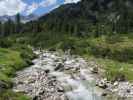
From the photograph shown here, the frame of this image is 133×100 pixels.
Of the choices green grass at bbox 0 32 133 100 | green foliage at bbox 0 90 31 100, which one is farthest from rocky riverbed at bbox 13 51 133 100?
green grass at bbox 0 32 133 100

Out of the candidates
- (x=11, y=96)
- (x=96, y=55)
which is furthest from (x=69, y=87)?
(x=96, y=55)

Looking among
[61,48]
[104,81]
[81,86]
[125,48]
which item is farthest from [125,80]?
[61,48]

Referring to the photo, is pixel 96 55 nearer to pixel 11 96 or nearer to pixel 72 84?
pixel 72 84

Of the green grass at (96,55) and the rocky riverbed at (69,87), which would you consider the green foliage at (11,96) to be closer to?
the rocky riverbed at (69,87)

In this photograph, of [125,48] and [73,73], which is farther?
[125,48]

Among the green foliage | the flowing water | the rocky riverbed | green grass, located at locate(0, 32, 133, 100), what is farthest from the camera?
green grass, located at locate(0, 32, 133, 100)

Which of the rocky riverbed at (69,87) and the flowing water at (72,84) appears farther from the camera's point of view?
the flowing water at (72,84)

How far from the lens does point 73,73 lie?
8044cm

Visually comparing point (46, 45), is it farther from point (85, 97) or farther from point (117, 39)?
point (85, 97)

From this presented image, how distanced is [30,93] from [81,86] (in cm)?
1433

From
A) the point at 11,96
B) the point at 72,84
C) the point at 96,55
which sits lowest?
the point at 72,84

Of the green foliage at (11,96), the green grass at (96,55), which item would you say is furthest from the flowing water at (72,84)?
the green grass at (96,55)

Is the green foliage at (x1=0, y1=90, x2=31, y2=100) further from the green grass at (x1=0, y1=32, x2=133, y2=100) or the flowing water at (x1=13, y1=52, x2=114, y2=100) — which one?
the green grass at (x1=0, y1=32, x2=133, y2=100)

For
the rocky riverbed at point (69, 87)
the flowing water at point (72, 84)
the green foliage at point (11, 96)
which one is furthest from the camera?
the flowing water at point (72, 84)
